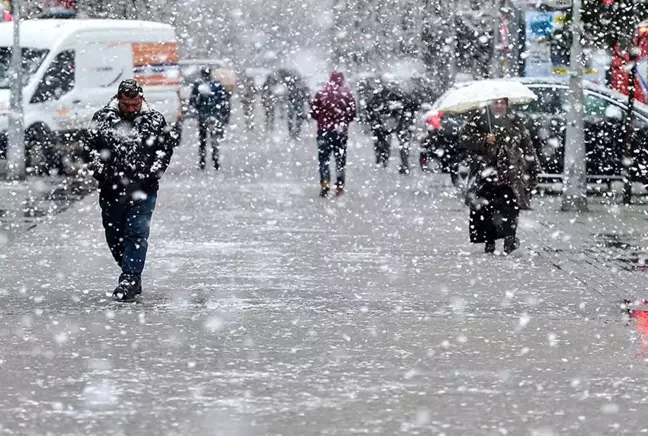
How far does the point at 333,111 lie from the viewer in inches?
849

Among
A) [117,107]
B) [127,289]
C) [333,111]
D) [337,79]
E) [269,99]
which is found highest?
[117,107]

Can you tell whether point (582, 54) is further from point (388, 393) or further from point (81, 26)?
point (388, 393)

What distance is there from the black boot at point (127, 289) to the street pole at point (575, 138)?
9.09 meters

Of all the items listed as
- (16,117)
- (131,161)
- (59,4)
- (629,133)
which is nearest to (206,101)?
(59,4)

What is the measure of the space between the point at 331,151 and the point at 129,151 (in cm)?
1030

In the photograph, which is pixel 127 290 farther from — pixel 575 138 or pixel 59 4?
pixel 59 4

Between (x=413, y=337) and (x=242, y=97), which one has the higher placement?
(x=413, y=337)

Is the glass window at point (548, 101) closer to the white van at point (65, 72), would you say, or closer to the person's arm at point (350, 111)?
the person's arm at point (350, 111)

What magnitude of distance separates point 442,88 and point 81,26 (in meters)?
17.7

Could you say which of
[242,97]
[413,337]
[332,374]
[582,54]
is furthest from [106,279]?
[242,97]

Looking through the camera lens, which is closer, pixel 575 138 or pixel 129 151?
pixel 129 151

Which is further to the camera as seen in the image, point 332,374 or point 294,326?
point 294,326

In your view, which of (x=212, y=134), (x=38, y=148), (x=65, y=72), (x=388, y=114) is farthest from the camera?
(x=388, y=114)

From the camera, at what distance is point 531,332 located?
9672 millimetres
